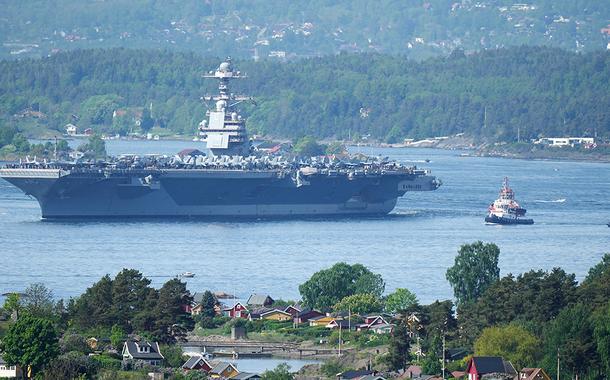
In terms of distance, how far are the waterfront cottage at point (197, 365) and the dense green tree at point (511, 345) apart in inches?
214

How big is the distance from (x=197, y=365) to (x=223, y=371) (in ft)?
3.13

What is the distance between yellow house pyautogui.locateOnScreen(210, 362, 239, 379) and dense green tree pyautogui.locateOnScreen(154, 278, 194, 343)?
4459mm

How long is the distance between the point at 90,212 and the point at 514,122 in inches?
3696

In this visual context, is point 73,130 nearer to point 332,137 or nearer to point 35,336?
point 332,137

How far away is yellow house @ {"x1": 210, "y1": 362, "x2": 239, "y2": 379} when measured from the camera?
42.1 metres

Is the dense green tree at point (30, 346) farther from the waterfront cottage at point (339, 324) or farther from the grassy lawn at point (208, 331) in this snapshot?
the waterfront cottage at point (339, 324)

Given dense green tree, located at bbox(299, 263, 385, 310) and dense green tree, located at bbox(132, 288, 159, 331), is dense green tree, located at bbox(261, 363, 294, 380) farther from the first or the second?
dense green tree, located at bbox(299, 263, 385, 310)

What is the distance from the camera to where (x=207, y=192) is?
272ft

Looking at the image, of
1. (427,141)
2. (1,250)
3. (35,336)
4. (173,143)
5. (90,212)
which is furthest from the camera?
(427,141)

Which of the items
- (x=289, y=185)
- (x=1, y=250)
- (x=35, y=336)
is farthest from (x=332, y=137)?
(x=35, y=336)

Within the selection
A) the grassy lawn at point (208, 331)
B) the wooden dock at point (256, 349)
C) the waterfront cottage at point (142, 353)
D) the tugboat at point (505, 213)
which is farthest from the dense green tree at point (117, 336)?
the tugboat at point (505, 213)

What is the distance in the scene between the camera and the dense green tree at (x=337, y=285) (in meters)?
56.1

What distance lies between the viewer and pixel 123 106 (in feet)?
614

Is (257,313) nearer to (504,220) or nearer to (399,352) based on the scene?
(399,352)
